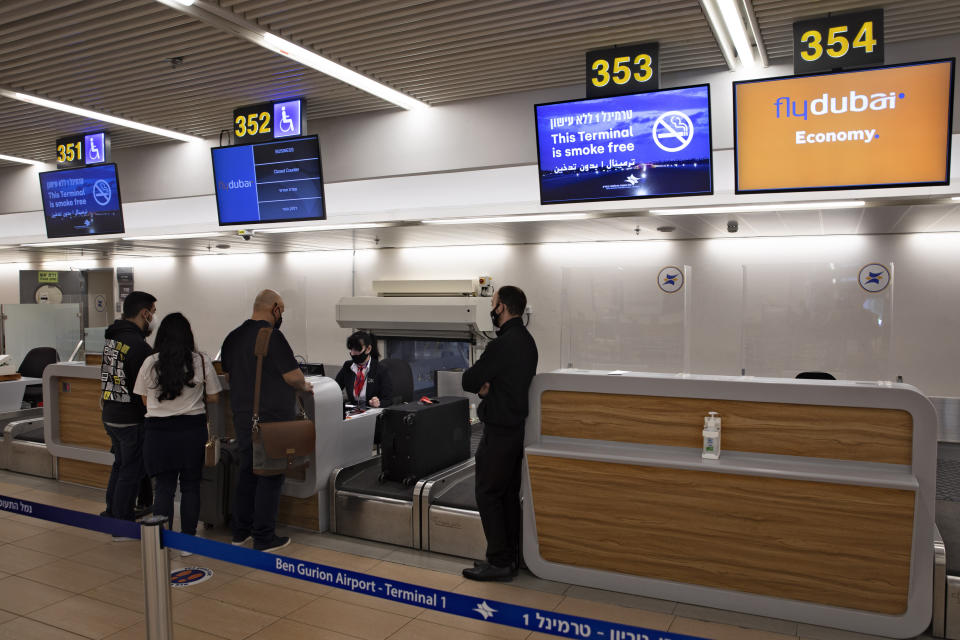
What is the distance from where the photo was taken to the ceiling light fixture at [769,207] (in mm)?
5040

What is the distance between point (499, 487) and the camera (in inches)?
154

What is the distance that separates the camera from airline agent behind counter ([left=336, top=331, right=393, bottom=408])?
630cm

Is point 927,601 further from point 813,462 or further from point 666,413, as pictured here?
point 666,413

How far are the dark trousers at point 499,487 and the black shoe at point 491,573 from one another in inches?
1.2

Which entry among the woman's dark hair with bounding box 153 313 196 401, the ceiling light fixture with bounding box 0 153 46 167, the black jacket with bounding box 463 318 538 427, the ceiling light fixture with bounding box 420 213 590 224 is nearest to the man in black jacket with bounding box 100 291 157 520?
the woman's dark hair with bounding box 153 313 196 401

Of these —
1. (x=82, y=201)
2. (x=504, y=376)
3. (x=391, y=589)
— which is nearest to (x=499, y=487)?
(x=504, y=376)

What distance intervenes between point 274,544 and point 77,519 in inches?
70.1

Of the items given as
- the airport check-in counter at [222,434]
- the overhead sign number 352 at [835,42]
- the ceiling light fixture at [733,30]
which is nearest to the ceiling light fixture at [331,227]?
the airport check-in counter at [222,434]

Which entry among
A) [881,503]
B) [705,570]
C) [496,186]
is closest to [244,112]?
[496,186]

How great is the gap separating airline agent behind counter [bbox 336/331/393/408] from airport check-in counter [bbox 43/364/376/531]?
93cm

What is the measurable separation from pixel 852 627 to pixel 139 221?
9.87m

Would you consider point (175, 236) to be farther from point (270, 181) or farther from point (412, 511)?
point (412, 511)

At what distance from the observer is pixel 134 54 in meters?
4.76

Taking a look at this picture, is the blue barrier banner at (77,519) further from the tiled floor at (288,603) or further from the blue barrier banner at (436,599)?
the tiled floor at (288,603)
